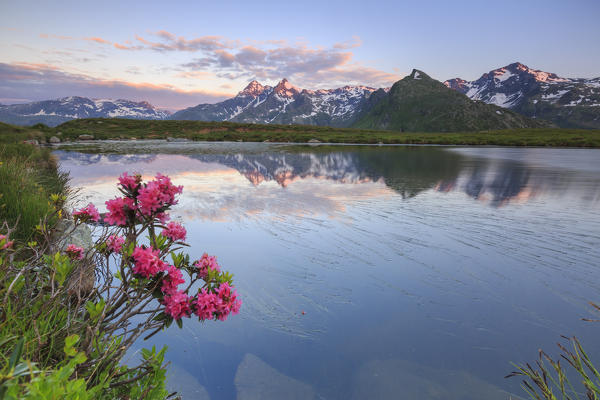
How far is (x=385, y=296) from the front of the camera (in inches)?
270

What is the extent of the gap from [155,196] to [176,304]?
3.70ft

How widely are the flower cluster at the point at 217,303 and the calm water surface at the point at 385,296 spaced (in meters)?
2.24

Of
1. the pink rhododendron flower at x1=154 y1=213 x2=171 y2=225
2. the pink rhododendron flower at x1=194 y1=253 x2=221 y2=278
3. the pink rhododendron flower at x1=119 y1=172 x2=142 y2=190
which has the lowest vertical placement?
the pink rhododendron flower at x1=194 y1=253 x2=221 y2=278

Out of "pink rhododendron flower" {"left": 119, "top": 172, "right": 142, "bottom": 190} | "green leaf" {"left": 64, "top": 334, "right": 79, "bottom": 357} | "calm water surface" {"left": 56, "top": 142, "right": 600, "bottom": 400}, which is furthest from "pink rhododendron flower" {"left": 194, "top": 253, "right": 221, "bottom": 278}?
"calm water surface" {"left": 56, "top": 142, "right": 600, "bottom": 400}

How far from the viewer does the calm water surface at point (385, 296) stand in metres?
4.80

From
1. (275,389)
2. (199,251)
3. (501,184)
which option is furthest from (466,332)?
(501,184)

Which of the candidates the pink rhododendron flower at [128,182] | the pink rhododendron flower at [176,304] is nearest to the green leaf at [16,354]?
the pink rhododendron flower at [176,304]

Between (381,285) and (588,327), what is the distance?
12.8ft

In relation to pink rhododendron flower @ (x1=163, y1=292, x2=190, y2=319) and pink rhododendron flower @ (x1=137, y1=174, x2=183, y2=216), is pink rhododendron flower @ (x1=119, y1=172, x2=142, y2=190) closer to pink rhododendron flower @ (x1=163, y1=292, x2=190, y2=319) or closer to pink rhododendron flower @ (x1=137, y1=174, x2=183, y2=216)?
pink rhododendron flower @ (x1=137, y1=174, x2=183, y2=216)

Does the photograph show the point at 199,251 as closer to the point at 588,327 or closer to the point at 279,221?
the point at 279,221

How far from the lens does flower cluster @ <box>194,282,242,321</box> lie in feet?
9.86

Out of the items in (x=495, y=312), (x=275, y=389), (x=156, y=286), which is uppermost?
(x=156, y=286)

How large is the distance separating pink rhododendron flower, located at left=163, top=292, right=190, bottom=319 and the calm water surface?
2214 mm

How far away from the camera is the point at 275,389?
15.0ft
